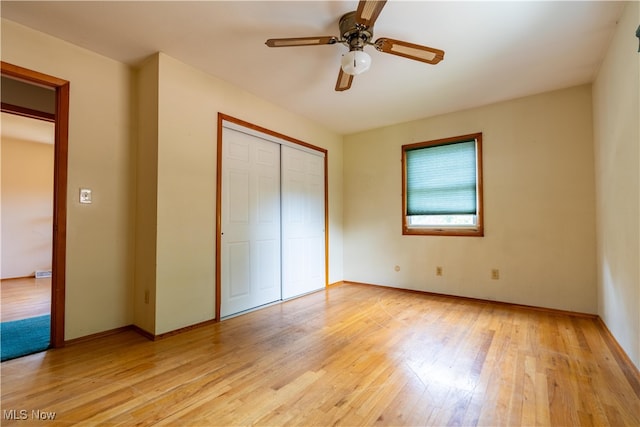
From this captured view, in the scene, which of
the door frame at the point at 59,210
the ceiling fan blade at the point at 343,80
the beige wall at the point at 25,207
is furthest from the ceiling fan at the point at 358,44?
the beige wall at the point at 25,207

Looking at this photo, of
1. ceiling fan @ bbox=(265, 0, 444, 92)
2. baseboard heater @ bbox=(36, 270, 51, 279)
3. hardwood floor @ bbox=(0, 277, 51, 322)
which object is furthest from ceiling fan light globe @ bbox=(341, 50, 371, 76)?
baseboard heater @ bbox=(36, 270, 51, 279)

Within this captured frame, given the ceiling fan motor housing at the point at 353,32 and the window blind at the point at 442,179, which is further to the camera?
the window blind at the point at 442,179

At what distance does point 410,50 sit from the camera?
2.05 m

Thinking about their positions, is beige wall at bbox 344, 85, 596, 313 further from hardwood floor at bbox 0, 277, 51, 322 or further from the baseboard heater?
the baseboard heater

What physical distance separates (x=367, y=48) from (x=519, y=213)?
2602 millimetres

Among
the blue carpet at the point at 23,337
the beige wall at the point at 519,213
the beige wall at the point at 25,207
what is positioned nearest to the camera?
the blue carpet at the point at 23,337

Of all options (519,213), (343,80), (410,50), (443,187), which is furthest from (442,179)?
(410,50)

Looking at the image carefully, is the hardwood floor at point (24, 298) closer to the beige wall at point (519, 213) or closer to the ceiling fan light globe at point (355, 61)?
the ceiling fan light globe at point (355, 61)

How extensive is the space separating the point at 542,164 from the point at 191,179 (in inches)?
151

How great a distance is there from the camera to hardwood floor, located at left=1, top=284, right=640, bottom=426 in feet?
4.98

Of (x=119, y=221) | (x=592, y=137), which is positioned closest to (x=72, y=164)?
(x=119, y=221)

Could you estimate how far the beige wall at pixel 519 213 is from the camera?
3.12 meters

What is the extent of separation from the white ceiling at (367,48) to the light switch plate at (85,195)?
1217 millimetres

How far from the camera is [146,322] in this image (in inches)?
102
